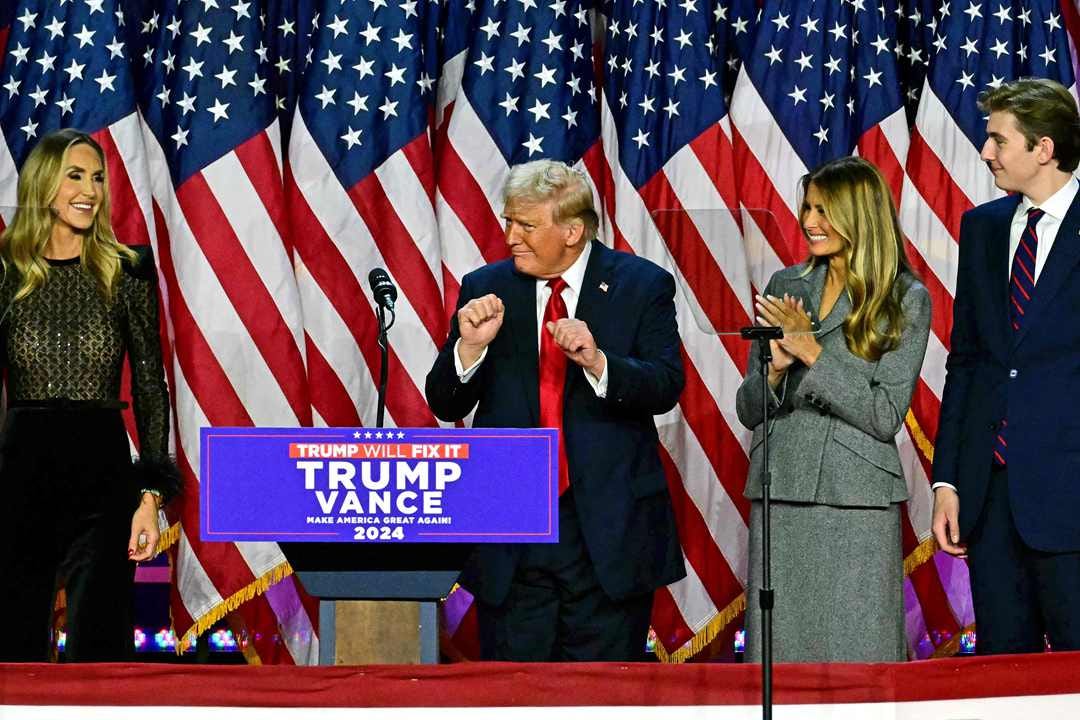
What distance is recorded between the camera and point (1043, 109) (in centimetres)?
323

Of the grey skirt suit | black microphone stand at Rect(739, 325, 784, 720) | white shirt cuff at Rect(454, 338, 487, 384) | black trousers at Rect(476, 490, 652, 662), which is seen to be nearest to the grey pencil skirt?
the grey skirt suit

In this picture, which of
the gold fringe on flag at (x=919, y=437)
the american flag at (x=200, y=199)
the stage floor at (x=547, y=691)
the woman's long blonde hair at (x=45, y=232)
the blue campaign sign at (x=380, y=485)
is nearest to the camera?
the stage floor at (x=547, y=691)

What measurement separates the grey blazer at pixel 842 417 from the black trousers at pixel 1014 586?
31cm

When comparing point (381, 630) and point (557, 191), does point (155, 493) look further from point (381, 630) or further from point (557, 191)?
point (557, 191)

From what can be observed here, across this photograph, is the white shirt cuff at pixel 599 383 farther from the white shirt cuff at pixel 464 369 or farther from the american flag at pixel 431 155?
the american flag at pixel 431 155

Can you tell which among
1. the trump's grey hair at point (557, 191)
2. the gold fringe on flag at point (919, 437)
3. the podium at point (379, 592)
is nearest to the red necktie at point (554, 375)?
the trump's grey hair at point (557, 191)

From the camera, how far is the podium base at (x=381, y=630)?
102 inches

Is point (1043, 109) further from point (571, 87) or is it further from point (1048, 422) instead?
point (571, 87)

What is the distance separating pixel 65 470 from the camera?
10.6 feet

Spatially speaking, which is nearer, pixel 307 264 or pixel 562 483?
pixel 562 483

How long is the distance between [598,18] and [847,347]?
6.17 ft

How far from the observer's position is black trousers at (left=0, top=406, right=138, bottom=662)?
3.22m

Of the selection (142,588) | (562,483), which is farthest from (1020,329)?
(142,588)

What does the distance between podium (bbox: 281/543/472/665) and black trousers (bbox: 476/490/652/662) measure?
29.6 inches
